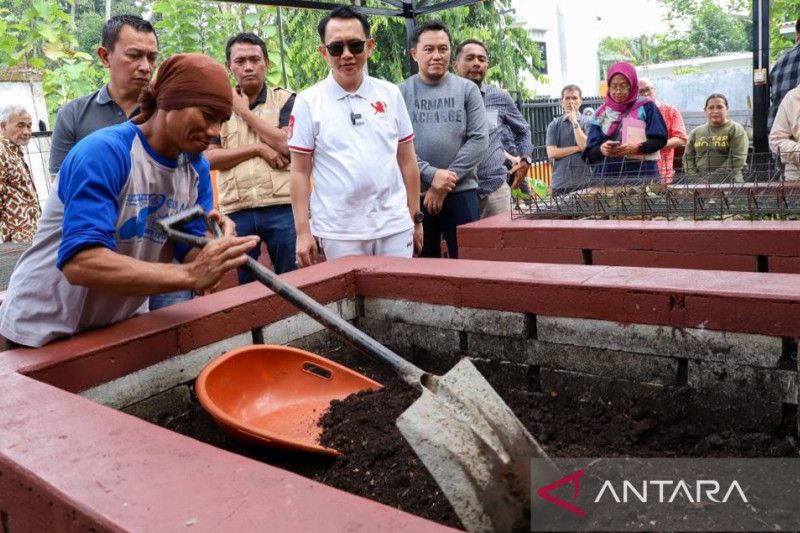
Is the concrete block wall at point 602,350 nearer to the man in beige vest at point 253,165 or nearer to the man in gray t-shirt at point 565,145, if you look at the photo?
the man in beige vest at point 253,165

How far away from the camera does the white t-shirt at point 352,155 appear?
13.0 ft

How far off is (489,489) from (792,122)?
5.35m

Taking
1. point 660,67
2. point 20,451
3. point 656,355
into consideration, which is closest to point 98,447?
point 20,451

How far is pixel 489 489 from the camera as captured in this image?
181cm

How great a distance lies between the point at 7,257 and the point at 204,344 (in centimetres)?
394

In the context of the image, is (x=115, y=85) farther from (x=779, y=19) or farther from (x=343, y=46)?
(x=779, y=19)

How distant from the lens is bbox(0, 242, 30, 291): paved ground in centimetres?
509

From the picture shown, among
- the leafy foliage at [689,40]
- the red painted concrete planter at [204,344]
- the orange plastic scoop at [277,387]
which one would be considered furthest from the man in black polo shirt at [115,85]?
the leafy foliage at [689,40]

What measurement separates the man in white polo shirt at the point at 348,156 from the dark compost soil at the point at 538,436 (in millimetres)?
1364

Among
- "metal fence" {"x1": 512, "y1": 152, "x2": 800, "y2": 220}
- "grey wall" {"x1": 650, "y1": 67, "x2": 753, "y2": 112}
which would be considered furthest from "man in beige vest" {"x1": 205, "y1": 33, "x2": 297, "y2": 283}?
"grey wall" {"x1": 650, "y1": 67, "x2": 753, "y2": 112}

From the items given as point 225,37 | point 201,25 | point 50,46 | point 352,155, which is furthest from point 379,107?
point 50,46

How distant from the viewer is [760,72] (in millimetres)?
6973

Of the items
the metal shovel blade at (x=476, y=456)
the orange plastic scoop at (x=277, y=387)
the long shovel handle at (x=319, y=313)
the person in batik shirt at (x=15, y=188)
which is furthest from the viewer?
the person in batik shirt at (x=15, y=188)

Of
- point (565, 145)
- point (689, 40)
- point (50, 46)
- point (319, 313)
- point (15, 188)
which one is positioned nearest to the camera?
point (319, 313)
